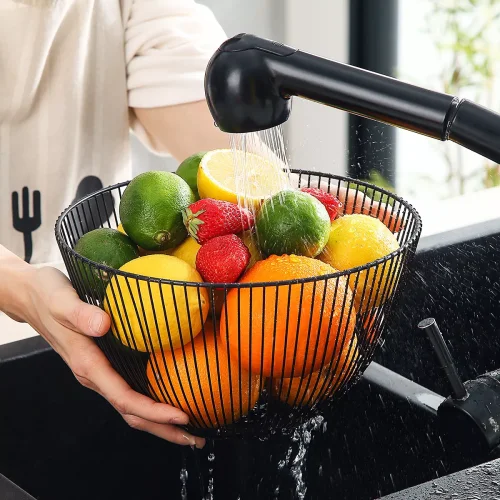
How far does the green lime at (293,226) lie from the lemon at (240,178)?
39mm

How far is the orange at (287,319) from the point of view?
0.60 m

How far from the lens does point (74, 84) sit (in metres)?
1.41

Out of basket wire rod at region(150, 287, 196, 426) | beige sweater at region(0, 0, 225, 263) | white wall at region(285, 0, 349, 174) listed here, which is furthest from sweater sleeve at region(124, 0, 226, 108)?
white wall at region(285, 0, 349, 174)

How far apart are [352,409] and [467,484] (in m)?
0.37

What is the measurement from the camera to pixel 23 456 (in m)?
0.90

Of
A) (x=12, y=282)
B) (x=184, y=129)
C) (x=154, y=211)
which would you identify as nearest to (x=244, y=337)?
(x=154, y=211)

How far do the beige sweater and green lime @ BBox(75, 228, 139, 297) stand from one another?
693mm

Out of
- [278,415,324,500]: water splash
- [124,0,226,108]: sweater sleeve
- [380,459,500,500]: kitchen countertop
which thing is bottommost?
[278,415,324,500]: water splash

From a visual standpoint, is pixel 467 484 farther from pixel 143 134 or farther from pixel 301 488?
pixel 143 134

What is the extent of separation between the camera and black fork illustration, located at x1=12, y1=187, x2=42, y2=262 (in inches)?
55.3

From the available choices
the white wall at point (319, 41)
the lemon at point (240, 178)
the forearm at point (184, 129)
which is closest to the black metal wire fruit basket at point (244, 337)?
the lemon at point (240, 178)

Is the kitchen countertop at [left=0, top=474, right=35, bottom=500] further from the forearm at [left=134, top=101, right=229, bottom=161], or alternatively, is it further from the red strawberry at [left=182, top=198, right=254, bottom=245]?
the forearm at [left=134, top=101, right=229, bottom=161]

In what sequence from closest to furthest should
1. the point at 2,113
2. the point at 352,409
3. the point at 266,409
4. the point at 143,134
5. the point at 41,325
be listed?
the point at 266,409, the point at 41,325, the point at 352,409, the point at 2,113, the point at 143,134

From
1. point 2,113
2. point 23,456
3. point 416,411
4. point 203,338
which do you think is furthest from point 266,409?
point 2,113
